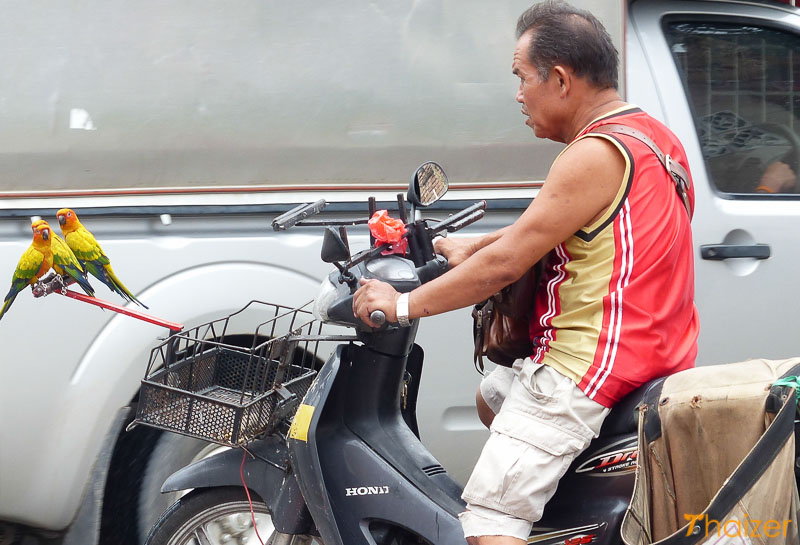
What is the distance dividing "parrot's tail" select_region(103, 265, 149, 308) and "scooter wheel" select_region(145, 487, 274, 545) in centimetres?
81

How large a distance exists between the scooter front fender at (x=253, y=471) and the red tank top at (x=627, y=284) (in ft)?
2.51

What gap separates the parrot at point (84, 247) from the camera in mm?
2840

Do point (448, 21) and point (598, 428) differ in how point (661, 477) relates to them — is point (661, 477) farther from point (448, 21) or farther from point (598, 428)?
point (448, 21)

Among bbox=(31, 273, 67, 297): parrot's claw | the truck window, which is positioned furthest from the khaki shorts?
the truck window

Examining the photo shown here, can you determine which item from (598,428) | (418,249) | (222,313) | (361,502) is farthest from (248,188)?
(598,428)

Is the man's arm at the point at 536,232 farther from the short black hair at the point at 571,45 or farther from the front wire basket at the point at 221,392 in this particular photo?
the front wire basket at the point at 221,392

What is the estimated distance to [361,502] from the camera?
7.66 ft

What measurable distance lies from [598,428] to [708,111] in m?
1.88

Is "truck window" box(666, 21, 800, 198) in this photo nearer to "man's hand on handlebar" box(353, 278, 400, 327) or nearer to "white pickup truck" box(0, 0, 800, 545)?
"white pickup truck" box(0, 0, 800, 545)

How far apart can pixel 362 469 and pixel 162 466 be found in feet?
4.04

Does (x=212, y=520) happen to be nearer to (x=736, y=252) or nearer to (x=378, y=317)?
(x=378, y=317)

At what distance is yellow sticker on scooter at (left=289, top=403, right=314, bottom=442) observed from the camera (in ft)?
7.60

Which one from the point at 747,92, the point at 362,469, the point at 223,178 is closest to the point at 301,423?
the point at 362,469

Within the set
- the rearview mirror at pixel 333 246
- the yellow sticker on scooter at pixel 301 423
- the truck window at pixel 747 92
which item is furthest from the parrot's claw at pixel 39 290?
the truck window at pixel 747 92
